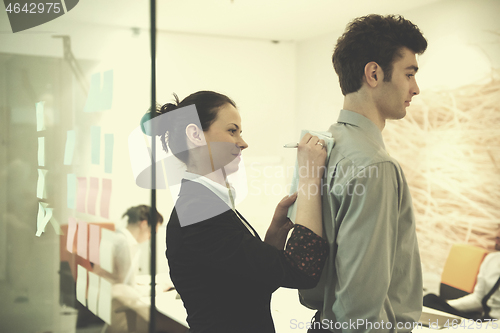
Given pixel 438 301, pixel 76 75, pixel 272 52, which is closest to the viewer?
pixel 76 75

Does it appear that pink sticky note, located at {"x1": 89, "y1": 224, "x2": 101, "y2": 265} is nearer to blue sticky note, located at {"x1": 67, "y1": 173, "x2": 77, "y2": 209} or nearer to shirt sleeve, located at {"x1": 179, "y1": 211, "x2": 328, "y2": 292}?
blue sticky note, located at {"x1": 67, "y1": 173, "x2": 77, "y2": 209}

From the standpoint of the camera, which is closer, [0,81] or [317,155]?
[317,155]

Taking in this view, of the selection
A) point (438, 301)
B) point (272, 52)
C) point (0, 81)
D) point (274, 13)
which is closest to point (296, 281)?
point (0, 81)

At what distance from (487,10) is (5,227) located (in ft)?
12.1

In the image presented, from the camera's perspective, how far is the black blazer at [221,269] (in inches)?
38.4

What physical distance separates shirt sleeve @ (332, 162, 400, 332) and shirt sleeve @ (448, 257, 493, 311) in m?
2.56

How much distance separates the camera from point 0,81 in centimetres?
156

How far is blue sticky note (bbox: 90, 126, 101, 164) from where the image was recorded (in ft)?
5.07

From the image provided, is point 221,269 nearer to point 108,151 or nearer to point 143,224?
point 143,224

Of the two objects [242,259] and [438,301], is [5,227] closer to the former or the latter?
[242,259]

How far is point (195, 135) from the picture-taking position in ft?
3.63

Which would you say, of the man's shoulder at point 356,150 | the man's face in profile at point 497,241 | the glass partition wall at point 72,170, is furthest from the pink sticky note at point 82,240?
the man's face in profile at point 497,241

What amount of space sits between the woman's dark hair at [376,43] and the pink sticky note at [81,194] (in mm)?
1067

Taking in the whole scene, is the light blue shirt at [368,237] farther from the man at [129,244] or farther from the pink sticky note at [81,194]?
the pink sticky note at [81,194]
